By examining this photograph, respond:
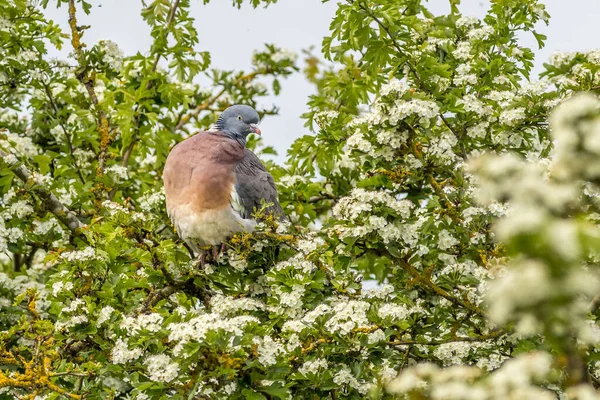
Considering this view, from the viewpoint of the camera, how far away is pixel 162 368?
3.63 meters

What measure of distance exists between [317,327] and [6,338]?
1.54 meters

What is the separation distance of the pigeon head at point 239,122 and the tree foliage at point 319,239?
42 centimetres

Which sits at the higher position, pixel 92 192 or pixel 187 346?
pixel 92 192

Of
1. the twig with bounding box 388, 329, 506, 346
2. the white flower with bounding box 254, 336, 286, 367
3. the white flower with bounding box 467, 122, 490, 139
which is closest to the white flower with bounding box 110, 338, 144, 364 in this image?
the white flower with bounding box 254, 336, 286, 367

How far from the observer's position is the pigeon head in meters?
6.34

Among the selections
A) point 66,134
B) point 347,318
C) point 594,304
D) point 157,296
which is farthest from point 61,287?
point 66,134

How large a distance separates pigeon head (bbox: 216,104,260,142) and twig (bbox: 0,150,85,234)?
1263 millimetres

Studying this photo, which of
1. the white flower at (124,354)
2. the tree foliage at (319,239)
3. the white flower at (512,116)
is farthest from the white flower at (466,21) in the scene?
the white flower at (124,354)

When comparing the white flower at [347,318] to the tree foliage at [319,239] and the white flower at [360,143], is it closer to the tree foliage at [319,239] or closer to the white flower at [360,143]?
the tree foliage at [319,239]

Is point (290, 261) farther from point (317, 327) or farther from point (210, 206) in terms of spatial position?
point (210, 206)

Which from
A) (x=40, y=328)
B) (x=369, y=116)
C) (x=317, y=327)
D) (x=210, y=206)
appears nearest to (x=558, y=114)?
(x=317, y=327)

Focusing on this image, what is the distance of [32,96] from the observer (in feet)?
23.9

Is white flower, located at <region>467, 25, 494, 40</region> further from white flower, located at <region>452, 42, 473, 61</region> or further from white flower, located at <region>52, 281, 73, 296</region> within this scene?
white flower, located at <region>52, 281, 73, 296</region>

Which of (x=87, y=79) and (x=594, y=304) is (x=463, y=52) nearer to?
(x=594, y=304)
